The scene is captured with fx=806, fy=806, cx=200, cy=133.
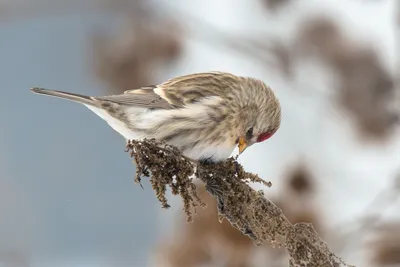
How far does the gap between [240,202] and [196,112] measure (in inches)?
22.8

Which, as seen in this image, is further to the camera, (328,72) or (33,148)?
(33,148)

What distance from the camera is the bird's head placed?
2.35 meters

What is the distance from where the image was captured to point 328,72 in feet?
9.61

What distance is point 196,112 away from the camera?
2.29m

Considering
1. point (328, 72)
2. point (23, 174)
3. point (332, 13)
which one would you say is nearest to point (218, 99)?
point (328, 72)

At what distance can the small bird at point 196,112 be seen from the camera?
2193 millimetres

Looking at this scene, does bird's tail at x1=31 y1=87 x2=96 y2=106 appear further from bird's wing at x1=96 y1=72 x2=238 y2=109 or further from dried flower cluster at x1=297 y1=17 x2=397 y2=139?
dried flower cluster at x1=297 y1=17 x2=397 y2=139

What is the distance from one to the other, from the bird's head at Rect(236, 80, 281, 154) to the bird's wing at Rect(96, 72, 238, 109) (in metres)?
0.10

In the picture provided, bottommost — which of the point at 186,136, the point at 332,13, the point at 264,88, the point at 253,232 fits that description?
the point at 253,232

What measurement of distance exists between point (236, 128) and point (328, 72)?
2.45 ft

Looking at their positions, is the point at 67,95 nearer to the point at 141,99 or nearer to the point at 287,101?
the point at 141,99

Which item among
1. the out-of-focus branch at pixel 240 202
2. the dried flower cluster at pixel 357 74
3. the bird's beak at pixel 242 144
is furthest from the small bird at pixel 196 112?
the dried flower cluster at pixel 357 74

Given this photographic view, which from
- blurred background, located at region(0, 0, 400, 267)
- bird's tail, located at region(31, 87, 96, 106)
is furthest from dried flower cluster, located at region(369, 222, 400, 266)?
bird's tail, located at region(31, 87, 96, 106)

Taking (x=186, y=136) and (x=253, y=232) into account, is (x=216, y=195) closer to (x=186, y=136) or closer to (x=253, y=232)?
(x=253, y=232)
